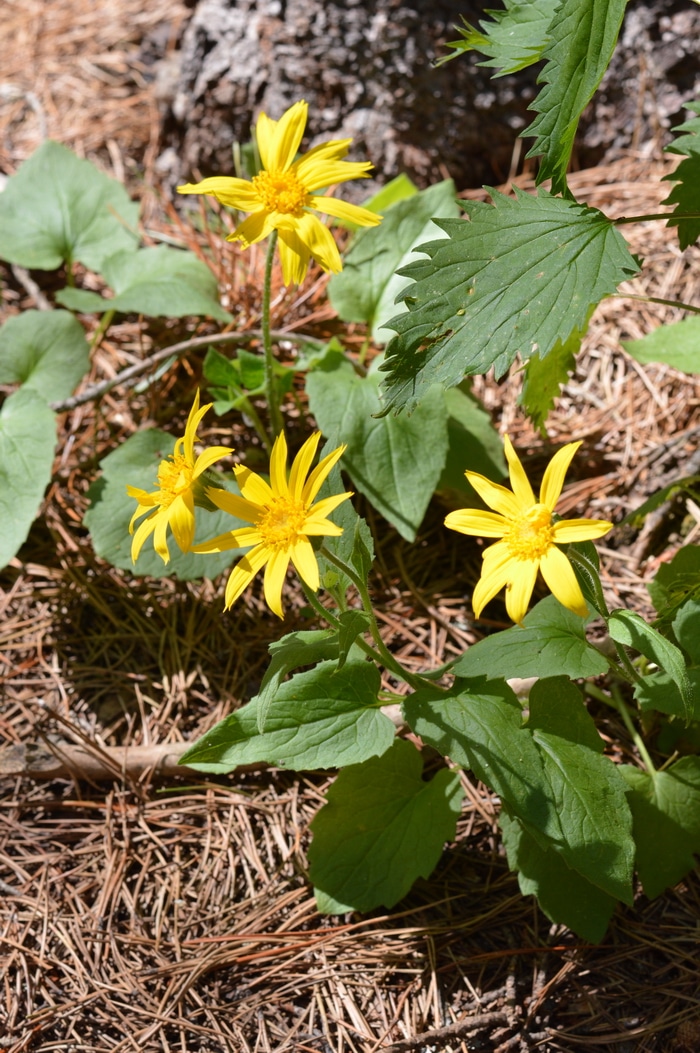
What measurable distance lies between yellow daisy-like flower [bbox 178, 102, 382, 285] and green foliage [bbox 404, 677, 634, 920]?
1.02 m

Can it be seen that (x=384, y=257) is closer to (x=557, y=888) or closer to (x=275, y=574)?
(x=275, y=574)

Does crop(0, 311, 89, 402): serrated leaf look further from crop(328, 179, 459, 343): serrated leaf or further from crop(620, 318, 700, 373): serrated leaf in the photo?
crop(620, 318, 700, 373): serrated leaf

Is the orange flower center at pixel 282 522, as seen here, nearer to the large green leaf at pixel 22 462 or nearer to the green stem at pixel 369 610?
the green stem at pixel 369 610

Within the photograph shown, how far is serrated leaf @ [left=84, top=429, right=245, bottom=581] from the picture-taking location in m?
2.20

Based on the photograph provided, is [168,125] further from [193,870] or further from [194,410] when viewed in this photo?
[193,870]

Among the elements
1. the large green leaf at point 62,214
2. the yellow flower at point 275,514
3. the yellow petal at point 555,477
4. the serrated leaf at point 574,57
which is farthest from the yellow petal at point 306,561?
the large green leaf at point 62,214

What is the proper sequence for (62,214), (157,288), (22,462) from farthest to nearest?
(62,214) → (157,288) → (22,462)

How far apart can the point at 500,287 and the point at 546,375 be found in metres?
0.47

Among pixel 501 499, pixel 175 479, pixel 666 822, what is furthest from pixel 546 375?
pixel 666 822

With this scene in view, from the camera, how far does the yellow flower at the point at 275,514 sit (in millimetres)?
1585

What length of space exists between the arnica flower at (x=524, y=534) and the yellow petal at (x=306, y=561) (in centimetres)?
25

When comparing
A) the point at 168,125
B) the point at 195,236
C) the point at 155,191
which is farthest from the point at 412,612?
the point at 168,125

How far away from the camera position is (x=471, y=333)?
164 cm

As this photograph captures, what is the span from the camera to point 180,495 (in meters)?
1.68
